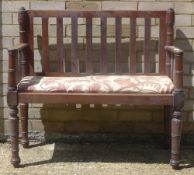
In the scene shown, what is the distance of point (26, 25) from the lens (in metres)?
3.88

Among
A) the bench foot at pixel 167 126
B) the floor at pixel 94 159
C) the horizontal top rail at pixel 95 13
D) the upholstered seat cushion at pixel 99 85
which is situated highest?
the horizontal top rail at pixel 95 13

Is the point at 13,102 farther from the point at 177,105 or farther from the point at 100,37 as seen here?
the point at 177,105

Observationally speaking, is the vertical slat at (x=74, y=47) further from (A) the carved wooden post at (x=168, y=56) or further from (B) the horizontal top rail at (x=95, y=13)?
(A) the carved wooden post at (x=168, y=56)

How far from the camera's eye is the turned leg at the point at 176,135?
3.42m

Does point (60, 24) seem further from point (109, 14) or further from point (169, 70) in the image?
point (169, 70)

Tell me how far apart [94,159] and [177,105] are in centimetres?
84

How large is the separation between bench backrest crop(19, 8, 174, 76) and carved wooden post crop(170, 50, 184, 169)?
0.54 m

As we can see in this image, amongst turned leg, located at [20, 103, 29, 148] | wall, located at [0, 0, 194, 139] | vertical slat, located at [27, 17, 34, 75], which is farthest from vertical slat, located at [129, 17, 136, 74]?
turned leg, located at [20, 103, 29, 148]

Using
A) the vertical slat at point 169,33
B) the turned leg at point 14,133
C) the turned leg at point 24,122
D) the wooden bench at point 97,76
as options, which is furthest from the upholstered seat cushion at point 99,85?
the turned leg at point 24,122

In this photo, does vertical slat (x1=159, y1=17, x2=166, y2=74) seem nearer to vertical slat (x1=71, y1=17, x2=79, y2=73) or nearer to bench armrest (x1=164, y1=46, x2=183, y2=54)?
bench armrest (x1=164, y1=46, x2=183, y2=54)

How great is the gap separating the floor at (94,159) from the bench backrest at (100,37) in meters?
0.67

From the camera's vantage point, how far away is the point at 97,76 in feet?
12.4

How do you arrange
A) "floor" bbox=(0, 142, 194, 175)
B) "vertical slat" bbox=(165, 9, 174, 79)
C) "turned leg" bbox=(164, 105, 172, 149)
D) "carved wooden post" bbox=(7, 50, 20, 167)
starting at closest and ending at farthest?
"carved wooden post" bbox=(7, 50, 20, 167)
"floor" bbox=(0, 142, 194, 175)
"vertical slat" bbox=(165, 9, 174, 79)
"turned leg" bbox=(164, 105, 172, 149)

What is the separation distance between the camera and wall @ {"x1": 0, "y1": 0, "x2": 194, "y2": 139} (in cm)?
398
